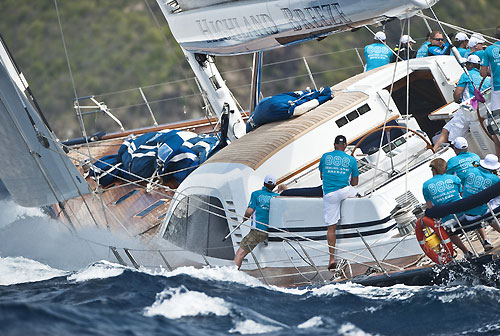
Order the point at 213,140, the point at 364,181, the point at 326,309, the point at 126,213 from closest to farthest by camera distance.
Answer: the point at 326,309 → the point at 364,181 → the point at 126,213 → the point at 213,140

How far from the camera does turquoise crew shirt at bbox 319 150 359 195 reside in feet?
22.6

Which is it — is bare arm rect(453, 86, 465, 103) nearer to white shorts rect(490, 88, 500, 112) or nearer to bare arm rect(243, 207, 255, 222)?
white shorts rect(490, 88, 500, 112)

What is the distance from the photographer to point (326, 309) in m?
6.18

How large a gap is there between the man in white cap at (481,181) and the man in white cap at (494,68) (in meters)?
1.20

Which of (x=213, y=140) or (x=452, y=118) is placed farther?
(x=213, y=140)

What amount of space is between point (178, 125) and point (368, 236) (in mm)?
5155

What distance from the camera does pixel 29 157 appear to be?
8.23m

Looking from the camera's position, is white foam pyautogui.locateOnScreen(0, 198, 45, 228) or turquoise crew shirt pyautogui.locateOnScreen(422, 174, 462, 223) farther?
white foam pyautogui.locateOnScreen(0, 198, 45, 228)

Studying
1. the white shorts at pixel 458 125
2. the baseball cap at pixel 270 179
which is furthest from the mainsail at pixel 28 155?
the white shorts at pixel 458 125

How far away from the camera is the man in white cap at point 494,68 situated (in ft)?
24.2

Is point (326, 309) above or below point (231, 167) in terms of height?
below

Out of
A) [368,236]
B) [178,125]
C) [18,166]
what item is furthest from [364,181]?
[178,125]

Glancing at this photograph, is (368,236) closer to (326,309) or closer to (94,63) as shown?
(326,309)

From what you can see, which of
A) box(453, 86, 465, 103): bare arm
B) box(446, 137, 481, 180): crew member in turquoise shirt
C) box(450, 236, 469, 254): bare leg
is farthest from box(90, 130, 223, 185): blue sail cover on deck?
box(450, 236, 469, 254): bare leg
